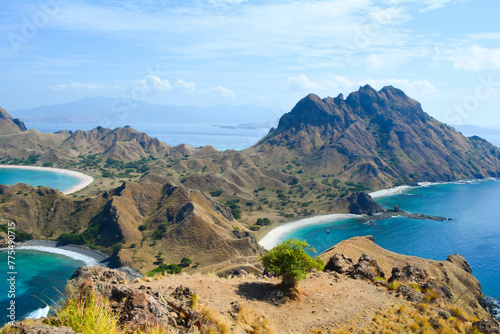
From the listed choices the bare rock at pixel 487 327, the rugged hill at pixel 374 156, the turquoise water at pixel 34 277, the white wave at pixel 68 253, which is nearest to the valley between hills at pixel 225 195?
the rugged hill at pixel 374 156

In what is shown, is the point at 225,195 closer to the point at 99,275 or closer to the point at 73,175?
the point at 73,175

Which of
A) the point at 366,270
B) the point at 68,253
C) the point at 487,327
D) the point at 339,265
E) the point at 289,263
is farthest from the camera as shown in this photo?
the point at 68,253

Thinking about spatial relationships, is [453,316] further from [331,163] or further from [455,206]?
[331,163]

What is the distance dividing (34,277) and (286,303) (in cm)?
5259

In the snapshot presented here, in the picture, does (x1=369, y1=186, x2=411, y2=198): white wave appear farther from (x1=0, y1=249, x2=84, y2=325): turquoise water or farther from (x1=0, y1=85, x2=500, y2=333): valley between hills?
(x1=0, y1=249, x2=84, y2=325): turquoise water

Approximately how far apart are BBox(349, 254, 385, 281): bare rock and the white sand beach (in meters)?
49.2

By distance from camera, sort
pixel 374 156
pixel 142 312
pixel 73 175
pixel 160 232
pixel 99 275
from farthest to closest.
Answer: pixel 374 156 < pixel 73 175 < pixel 160 232 < pixel 99 275 < pixel 142 312

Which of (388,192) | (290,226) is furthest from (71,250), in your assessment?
(388,192)

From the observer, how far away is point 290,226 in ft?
314

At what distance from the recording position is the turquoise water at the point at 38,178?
140250 millimetres

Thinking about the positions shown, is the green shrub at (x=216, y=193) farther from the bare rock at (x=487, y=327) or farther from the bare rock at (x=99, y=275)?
the bare rock at (x=487, y=327)

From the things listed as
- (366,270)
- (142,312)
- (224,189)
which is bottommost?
(224,189)

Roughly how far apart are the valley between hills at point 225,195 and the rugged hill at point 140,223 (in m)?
0.23

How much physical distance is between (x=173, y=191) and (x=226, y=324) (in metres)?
68.3
